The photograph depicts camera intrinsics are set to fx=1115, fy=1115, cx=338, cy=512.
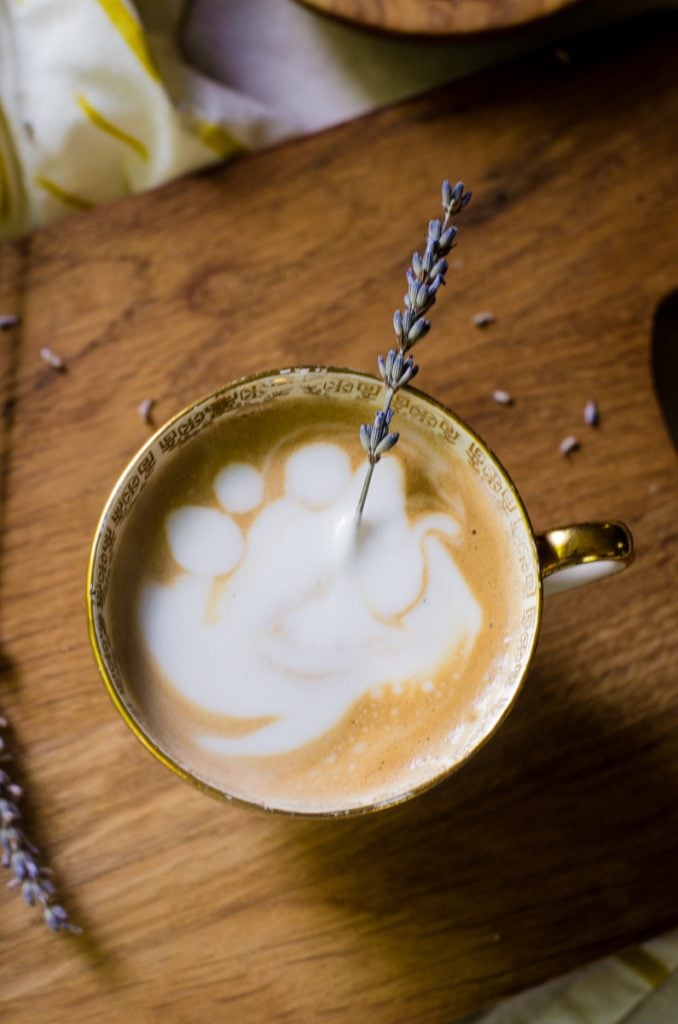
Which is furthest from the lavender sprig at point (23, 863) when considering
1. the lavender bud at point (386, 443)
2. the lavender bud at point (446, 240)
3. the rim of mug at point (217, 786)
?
the lavender bud at point (446, 240)

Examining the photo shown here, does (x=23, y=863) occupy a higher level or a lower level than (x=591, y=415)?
lower

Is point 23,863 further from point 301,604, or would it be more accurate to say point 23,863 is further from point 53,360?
point 53,360

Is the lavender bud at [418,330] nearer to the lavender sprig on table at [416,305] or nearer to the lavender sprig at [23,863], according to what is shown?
the lavender sprig on table at [416,305]

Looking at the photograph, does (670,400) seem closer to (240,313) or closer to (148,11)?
(240,313)

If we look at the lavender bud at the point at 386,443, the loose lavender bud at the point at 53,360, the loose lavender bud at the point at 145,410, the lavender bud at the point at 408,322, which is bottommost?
the loose lavender bud at the point at 145,410

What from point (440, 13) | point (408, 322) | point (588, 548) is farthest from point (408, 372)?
point (440, 13)

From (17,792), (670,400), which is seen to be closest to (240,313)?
(17,792)
